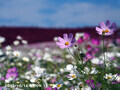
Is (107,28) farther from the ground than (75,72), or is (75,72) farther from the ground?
(107,28)

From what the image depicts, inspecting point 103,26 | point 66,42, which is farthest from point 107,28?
point 66,42

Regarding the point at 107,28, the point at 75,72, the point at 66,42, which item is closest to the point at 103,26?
the point at 107,28

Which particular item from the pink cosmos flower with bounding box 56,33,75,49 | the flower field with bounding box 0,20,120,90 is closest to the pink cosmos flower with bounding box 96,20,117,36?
the flower field with bounding box 0,20,120,90

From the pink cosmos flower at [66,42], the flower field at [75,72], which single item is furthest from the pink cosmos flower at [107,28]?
the pink cosmos flower at [66,42]

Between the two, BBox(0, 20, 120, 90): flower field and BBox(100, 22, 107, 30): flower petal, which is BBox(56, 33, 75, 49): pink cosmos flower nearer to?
BBox(0, 20, 120, 90): flower field

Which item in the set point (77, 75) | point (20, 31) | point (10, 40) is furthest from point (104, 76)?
point (20, 31)

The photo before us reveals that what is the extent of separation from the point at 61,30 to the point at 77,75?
11.4 meters

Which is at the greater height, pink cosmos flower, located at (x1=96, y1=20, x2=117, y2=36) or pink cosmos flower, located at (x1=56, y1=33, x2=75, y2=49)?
pink cosmos flower, located at (x1=96, y1=20, x2=117, y2=36)

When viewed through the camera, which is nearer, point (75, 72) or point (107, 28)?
point (107, 28)

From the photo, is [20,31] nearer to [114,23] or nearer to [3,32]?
[3,32]

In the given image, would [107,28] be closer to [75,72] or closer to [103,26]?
[103,26]

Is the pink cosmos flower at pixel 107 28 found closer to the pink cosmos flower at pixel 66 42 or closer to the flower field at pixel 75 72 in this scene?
the flower field at pixel 75 72

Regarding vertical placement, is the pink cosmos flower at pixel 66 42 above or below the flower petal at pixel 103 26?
below

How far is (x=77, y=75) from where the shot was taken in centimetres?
144
